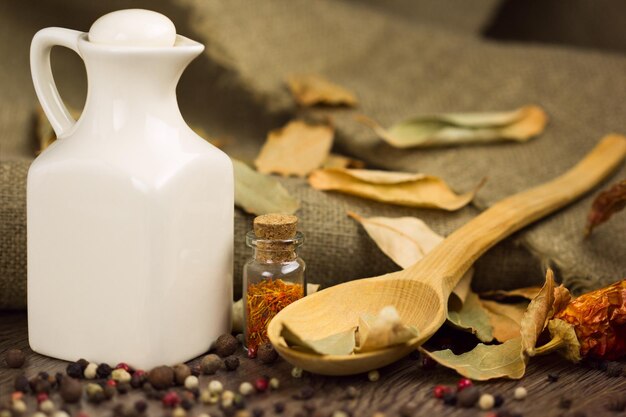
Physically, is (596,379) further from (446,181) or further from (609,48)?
(609,48)

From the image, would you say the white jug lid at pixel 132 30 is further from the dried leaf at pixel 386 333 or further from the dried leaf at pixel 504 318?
the dried leaf at pixel 504 318

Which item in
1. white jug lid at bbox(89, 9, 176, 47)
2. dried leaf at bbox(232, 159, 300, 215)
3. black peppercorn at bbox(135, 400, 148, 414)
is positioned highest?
white jug lid at bbox(89, 9, 176, 47)

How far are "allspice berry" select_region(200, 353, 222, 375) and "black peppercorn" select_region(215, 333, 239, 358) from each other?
3cm

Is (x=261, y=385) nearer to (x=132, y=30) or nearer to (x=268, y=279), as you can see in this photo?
(x=268, y=279)

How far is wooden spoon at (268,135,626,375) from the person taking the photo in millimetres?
757

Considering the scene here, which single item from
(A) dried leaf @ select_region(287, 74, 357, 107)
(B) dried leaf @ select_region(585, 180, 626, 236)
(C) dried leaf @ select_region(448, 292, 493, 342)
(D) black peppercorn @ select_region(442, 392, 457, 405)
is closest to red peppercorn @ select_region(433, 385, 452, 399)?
(D) black peppercorn @ select_region(442, 392, 457, 405)

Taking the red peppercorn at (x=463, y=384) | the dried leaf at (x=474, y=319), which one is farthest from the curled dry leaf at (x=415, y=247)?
the red peppercorn at (x=463, y=384)

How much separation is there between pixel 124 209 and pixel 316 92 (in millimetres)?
583

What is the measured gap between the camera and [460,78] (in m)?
1.37

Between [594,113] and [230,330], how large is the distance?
0.67 meters

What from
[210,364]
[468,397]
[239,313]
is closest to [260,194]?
[239,313]

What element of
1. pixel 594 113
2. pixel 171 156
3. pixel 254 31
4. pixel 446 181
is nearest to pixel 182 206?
pixel 171 156

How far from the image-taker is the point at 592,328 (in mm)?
827

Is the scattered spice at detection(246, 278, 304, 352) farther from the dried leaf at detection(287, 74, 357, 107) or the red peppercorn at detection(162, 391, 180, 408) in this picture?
the dried leaf at detection(287, 74, 357, 107)
